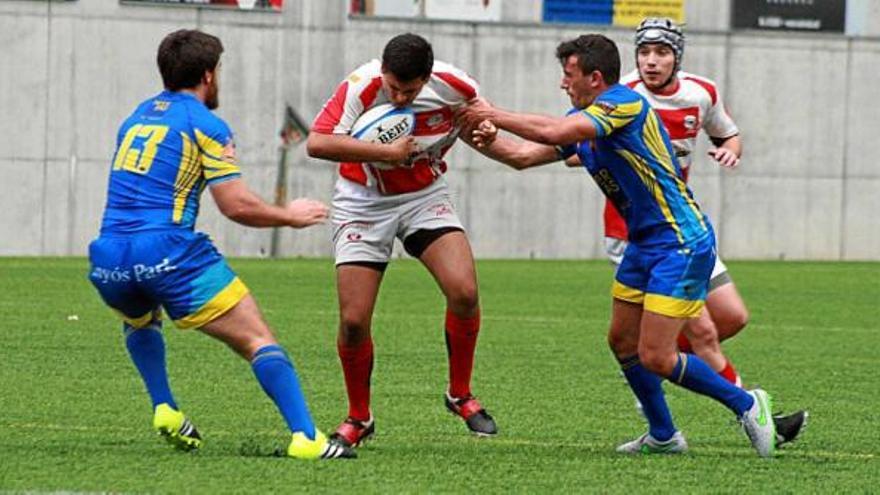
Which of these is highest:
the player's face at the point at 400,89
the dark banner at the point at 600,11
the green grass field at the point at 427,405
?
the dark banner at the point at 600,11

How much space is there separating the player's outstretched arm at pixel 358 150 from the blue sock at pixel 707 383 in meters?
1.43

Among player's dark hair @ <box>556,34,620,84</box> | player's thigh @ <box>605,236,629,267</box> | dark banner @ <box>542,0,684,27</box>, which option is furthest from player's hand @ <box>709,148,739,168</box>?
dark banner @ <box>542,0,684,27</box>

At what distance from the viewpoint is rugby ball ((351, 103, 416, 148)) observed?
29.1 feet

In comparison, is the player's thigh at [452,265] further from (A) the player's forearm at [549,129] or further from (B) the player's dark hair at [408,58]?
(A) the player's forearm at [549,129]

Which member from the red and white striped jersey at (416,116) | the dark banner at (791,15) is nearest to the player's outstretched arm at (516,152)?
the red and white striped jersey at (416,116)

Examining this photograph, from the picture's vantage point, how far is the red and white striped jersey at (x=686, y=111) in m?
10.3

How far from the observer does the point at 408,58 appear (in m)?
8.53

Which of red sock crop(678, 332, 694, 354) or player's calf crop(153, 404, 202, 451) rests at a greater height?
red sock crop(678, 332, 694, 354)

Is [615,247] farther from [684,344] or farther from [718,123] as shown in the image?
[684,344]

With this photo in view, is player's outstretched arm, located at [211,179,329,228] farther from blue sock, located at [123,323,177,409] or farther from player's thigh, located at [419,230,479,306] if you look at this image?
player's thigh, located at [419,230,479,306]

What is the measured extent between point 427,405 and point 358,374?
52.0 inches

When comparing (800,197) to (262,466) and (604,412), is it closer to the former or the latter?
(604,412)

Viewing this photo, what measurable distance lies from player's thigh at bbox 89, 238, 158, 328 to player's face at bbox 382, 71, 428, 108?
1467mm

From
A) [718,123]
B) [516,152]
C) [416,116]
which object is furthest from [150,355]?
[718,123]
